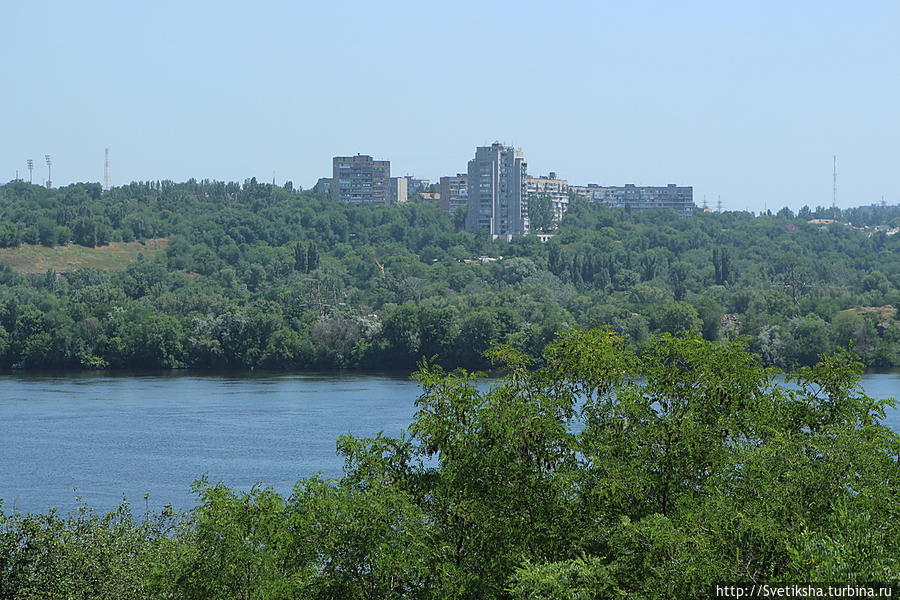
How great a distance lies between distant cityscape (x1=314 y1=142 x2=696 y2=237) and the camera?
13700 centimetres

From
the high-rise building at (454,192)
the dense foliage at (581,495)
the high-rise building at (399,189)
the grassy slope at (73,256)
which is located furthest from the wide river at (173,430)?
the high-rise building at (399,189)

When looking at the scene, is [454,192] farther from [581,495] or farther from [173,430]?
[581,495]

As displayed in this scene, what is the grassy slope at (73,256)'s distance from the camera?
9831 cm

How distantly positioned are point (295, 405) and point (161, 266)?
5295cm

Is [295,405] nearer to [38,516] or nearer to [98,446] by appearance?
[98,446]

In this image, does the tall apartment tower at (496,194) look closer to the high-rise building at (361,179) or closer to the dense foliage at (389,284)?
the dense foliage at (389,284)

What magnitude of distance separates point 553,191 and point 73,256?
76772mm

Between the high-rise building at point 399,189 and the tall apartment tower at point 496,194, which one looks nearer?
the tall apartment tower at point 496,194

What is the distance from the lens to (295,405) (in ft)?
165

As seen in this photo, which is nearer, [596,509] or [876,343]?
[596,509]

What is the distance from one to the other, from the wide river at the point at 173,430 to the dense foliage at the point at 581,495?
35.1 ft

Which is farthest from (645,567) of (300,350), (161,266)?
Answer: (161,266)

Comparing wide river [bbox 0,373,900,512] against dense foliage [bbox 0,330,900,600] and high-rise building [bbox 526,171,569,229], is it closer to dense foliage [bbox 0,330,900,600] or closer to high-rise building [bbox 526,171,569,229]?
dense foliage [bbox 0,330,900,600]

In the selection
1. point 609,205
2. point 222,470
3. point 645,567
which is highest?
point 609,205
